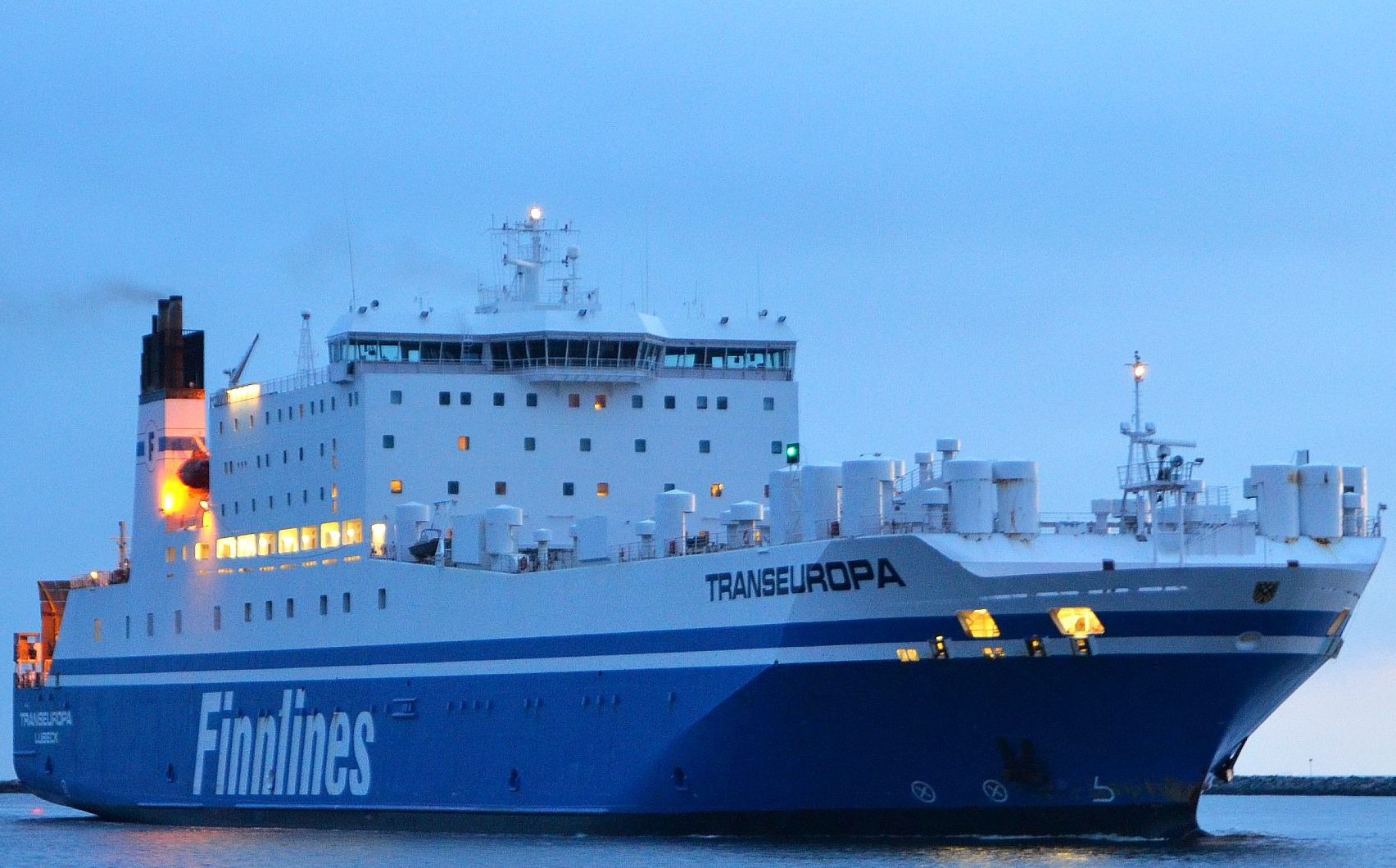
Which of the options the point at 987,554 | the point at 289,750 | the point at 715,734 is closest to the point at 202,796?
the point at 289,750

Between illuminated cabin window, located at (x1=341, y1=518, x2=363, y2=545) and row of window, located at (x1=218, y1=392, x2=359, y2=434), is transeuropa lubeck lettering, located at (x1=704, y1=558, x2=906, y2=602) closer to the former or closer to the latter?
illuminated cabin window, located at (x1=341, y1=518, x2=363, y2=545)

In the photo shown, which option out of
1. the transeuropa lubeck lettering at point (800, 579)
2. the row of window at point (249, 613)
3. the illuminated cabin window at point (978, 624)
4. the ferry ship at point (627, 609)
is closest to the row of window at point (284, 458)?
the ferry ship at point (627, 609)

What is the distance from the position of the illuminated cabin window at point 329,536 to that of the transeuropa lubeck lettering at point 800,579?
969 cm

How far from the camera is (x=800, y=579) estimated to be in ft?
110

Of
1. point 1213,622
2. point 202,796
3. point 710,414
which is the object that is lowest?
point 202,796

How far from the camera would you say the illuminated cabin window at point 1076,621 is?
105 feet

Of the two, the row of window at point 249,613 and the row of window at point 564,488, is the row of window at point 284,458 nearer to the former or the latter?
the row of window at point 564,488

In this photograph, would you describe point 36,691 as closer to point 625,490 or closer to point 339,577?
point 339,577

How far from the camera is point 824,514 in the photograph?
3391cm

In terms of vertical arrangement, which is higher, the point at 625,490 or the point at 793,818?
the point at 625,490

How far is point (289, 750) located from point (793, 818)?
11.5 meters

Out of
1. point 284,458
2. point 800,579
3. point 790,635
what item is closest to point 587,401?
point 284,458

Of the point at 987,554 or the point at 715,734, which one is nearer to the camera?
the point at 987,554

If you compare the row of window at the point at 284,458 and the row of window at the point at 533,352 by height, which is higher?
the row of window at the point at 533,352
